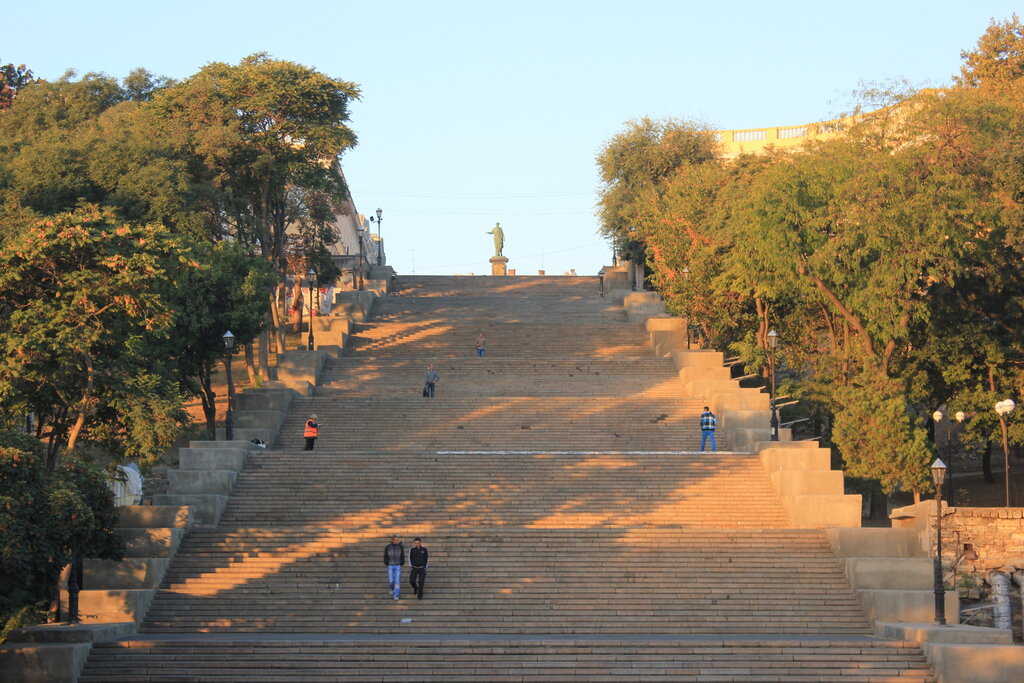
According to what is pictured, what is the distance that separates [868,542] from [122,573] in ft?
47.7

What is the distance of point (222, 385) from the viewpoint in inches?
1987

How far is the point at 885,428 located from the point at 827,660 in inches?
540

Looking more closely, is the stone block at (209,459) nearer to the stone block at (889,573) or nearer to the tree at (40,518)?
the tree at (40,518)

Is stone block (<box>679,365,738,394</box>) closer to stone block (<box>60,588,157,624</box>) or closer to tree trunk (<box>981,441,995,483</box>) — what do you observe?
tree trunk (<box>981,441,995,483</box>)

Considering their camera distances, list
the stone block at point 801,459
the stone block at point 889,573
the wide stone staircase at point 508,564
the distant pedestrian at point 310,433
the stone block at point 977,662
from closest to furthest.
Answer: the stone block at point 977,662 → the wide stone staircase at point 508,564 → the stone block at point 889,573 → the stone block at point 801,459 → the distant pedestrian at point 310,433

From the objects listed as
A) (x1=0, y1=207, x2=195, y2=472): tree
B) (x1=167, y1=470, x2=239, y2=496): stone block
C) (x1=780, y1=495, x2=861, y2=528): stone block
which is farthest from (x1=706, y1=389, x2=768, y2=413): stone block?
(x1=0, y1=207, x2=195, y2=472): tree

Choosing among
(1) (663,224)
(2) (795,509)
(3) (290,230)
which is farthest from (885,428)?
(3) (290,230)

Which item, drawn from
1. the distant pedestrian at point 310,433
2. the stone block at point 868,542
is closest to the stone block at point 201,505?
the distant pedestrian at point 310,433

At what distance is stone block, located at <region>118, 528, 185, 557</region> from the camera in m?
28.2

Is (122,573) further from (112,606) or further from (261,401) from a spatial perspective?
(261,401)

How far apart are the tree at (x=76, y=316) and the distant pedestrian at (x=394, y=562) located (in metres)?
5.66

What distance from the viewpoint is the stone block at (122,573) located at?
89.7ft

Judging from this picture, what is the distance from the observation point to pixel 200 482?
31.6 meters

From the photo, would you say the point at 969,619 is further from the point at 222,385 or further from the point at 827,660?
the point at 222,385
